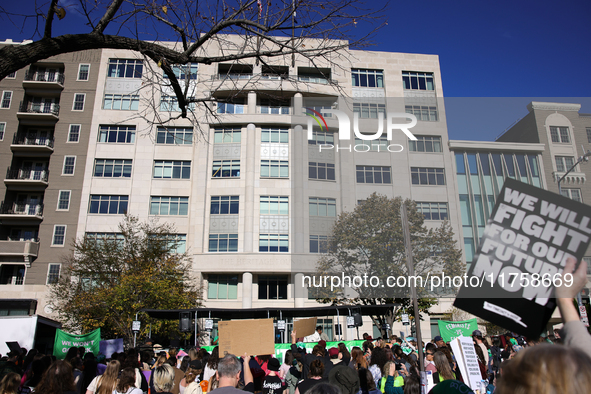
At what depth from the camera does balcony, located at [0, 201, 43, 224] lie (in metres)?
39.0

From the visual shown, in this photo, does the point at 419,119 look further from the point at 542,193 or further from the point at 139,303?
the point at 542,193


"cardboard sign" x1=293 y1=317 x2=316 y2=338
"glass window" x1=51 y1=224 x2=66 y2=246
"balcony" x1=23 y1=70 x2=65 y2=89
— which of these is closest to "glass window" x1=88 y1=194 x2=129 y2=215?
"glass window" x1=51 y1=224 x2=66 y2=246

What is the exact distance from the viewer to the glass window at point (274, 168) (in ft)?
138

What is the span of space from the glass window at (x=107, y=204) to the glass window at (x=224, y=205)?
332 inches

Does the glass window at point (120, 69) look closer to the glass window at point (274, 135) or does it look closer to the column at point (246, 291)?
the glass window at point (274, 135)

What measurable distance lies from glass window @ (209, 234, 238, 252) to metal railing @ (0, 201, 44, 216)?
55.0 ft

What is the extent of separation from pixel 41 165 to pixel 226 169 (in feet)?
61.2

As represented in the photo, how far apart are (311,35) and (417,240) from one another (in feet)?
90.1

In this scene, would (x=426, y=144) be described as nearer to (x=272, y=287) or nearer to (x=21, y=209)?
(x=272, y=287)

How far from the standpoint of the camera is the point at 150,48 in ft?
22.6

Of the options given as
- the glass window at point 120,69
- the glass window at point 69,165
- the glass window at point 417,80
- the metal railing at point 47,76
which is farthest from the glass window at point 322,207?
the metal railing at point 47,76

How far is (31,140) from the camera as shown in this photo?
4206 centimetres

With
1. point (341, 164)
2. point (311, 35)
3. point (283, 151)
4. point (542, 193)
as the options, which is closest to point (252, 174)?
point (283, 151)

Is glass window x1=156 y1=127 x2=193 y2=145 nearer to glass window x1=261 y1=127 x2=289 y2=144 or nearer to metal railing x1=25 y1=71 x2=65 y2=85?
glass window x1=261 y1=127 x2=289 y2=144
